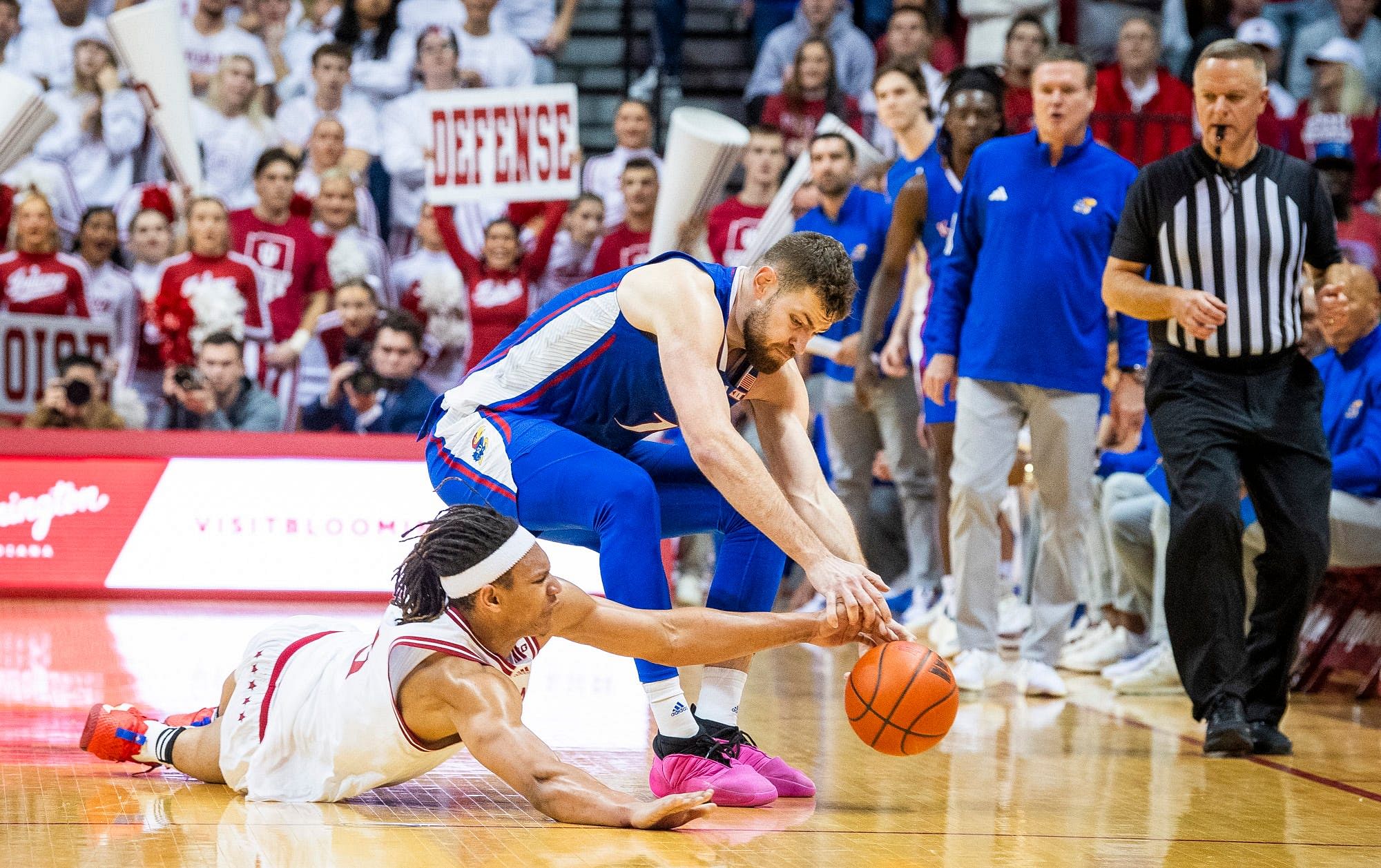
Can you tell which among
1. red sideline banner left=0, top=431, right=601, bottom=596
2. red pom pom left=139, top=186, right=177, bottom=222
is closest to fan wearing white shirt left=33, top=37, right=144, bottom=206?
red pom pom left=139, top=186, right=177, bottom=222

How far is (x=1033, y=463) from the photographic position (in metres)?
6.42

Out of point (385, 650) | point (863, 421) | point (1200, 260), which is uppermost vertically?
point (1200, 260)

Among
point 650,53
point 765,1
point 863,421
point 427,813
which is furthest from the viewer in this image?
point 650,53

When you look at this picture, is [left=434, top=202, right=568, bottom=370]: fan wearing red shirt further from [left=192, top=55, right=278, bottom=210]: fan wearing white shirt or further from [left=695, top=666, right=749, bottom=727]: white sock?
[left=695, top=666, right=749, bottom=727]: white sock

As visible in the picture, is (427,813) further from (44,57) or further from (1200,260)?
(44,57)

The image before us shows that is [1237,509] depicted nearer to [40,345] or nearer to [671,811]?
[671,811]

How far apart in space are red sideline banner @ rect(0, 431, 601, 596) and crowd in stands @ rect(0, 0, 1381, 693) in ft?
3.00

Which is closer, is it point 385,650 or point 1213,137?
point 385,650

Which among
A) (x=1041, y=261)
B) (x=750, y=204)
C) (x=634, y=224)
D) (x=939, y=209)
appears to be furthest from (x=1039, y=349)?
(x=634, y=224)

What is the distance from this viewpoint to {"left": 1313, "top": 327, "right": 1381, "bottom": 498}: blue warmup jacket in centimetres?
639

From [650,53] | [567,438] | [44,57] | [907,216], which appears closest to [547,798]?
[567,438]

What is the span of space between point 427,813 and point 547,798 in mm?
446

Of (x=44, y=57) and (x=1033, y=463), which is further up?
(x=44, y=57)

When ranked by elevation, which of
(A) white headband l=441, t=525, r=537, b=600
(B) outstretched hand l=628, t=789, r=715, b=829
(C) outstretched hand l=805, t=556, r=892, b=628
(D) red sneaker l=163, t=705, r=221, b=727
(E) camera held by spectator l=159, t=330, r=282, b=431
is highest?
(A) white headband l=441, t=525, r=537, b=600
